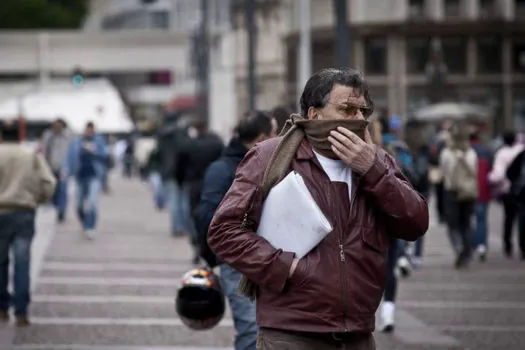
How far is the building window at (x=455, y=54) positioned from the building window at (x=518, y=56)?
224 centimetres

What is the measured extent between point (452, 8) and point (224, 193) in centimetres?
6171

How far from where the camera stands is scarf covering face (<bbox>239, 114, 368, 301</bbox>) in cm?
581

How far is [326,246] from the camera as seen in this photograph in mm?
5883

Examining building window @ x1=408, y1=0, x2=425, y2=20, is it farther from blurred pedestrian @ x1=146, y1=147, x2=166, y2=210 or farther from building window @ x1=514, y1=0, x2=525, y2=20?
blurred pedestrian @ x1=146, y1=147, x2=166, y2=210

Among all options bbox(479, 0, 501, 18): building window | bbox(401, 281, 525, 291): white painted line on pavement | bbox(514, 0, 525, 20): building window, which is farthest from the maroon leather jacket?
bbox(514, 0, 525, 20): building window

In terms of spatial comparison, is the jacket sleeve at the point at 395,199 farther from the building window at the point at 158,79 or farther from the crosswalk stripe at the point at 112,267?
the building window at the point at 158,79

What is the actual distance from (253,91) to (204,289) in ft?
77.8

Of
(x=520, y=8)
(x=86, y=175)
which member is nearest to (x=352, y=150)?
(x=86, y=175)

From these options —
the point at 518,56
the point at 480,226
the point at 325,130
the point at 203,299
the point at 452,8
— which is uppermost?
the point at 452,8

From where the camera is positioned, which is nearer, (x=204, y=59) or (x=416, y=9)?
(x=204, y=59)

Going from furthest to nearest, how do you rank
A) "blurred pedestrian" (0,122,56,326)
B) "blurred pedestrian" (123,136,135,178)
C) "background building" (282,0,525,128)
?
1. "background building" (282,0,525,128)
2. "blurred pedestrian" (123,136,135,178)
3. "blurred pedestrian" (0,122,56,326)

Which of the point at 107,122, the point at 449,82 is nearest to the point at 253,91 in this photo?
the point at 107,122

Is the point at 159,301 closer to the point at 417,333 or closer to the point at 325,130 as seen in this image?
the point at 417,333

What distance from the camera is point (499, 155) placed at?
1989cm
